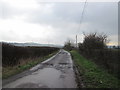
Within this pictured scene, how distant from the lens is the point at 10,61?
571 inches

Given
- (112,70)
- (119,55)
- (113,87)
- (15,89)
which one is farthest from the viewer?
(112,70)

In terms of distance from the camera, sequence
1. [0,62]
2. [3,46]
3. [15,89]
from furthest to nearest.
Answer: [3,46] → [0,62] → [15,89]

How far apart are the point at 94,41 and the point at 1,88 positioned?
18857 millimetres

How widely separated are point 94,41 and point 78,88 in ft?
57.0

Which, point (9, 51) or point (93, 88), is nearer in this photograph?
point (93, 88)

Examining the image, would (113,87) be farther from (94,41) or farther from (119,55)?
(94,41)

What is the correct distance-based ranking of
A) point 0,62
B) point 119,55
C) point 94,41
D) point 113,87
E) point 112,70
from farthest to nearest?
1. point 94,41
2. point 0,62
3. point 112,70
4. point 119,55
5. point 113,87

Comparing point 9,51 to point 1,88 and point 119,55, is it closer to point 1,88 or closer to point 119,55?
point 1,88

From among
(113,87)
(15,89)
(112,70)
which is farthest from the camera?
(112,70)

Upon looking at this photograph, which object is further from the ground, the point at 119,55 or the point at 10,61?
the point at 119,55

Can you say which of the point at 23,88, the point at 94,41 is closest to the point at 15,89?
the point at 23,88

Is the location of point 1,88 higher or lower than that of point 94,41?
lower

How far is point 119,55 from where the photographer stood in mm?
8734

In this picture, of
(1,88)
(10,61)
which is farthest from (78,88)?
(10,61)
